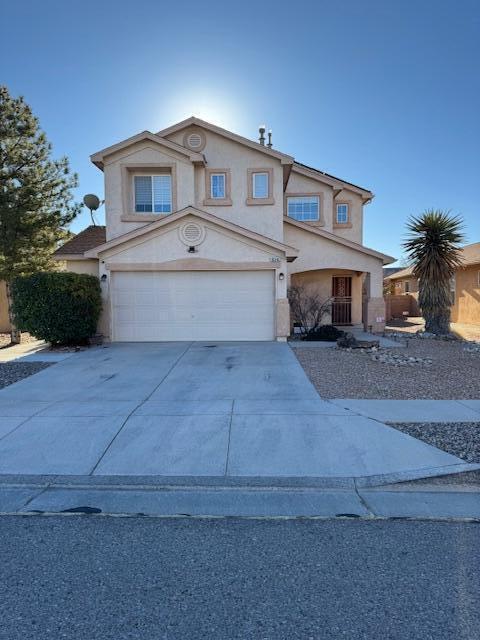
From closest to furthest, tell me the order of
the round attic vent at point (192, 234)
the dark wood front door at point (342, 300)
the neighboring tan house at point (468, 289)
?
the round attic vent at point (192, 234)
the dark wood front door at point (342, 300)
the neighboring tan house at point (468, 289)

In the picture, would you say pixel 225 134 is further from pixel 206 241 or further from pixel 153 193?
pixel 206 241

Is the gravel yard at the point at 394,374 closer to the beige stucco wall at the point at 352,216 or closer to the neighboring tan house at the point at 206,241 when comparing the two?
the neighboring tan house at the point at 206,241

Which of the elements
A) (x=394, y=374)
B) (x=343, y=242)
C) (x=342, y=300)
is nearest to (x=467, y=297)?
(x=342, y=300)

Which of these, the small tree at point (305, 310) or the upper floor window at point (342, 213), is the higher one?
the upper floor window at point (342, 213)

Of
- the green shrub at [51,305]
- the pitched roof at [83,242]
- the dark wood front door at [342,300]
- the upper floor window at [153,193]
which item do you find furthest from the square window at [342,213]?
the green shrub at [51,305]

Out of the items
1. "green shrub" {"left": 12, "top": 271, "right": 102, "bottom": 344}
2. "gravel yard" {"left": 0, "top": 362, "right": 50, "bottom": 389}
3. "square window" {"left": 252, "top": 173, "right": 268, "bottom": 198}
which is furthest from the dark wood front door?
"gravel yard" {"left": 0, "top": 362, "right": 50, "bottom": 389}

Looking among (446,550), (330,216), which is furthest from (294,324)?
(446,550)

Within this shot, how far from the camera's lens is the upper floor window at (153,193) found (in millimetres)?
15969

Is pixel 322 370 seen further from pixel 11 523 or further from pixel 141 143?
pixel 141 143

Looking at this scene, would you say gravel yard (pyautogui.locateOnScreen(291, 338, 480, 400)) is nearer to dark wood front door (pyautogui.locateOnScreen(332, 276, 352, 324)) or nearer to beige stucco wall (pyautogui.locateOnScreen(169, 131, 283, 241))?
beige stucco wall (pyautogui.locateOnScreen(169, 131, 283, 241))

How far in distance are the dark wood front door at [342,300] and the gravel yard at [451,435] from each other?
45.8ft

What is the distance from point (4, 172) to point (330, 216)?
13.5 meters

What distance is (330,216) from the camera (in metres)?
19.0

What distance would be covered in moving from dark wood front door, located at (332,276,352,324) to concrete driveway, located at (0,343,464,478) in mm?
11290
